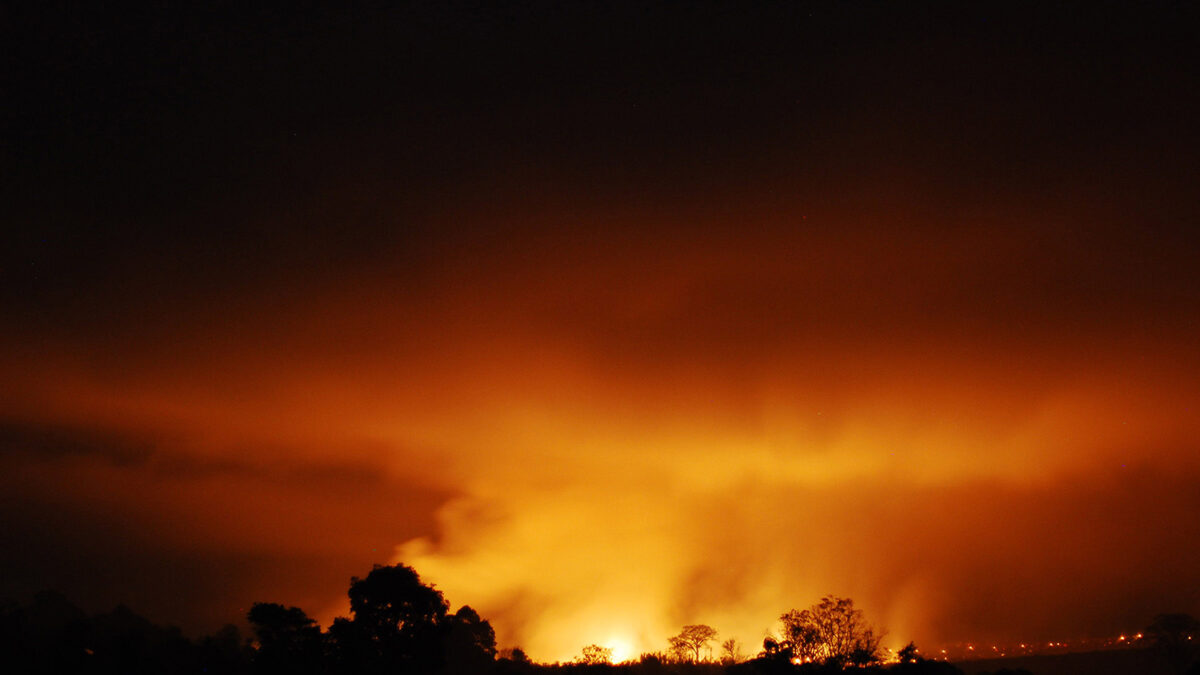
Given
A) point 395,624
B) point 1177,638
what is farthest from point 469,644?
point 1177,638

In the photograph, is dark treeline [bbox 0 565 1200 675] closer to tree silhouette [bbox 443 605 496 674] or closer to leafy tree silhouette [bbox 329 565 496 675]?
leafy tree silhouette [bbox 329 565 496 675]

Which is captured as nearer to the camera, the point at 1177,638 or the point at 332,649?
the point at 332,649

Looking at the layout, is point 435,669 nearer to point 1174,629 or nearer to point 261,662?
point 261,662

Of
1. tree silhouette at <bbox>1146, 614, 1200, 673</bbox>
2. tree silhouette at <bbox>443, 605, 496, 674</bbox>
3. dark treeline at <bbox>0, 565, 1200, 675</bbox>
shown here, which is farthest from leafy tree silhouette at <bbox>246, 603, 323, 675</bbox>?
tree silhouette at <bbox>1146, 614, 1200, 673</bbox>

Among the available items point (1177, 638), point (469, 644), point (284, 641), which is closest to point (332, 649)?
point (284, 641)

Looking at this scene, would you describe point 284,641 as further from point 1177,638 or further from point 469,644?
point 1177,638

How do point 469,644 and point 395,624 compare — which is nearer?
point 395,624

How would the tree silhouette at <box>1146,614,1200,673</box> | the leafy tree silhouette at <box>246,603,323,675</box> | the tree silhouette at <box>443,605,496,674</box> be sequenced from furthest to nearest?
the tree silhouette at <box>1146,614,1200,673</box> → the tree silhouette at <box>443,605,496,674</box> → the leafy tree silhouette at <box>246,603,323,675</box>

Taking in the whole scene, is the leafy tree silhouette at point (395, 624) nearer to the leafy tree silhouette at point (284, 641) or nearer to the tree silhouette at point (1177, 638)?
the leafy tree silhouette at point (284, 641)

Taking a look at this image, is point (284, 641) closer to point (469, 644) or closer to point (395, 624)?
point (395, 624)

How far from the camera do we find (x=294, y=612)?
2334 inches

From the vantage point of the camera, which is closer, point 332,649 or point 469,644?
point 332,649

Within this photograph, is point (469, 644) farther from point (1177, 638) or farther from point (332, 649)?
point (1177, 638)

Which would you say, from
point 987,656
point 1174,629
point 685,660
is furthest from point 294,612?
point 987,656
